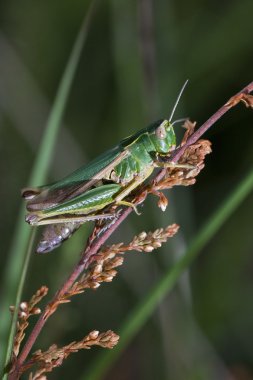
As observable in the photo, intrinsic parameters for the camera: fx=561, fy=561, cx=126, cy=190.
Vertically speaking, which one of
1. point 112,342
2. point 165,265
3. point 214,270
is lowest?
point 214,270

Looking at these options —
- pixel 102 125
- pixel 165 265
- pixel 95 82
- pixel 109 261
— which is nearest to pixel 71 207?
pixel 109 261

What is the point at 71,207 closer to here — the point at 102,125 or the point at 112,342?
the point at 112,342

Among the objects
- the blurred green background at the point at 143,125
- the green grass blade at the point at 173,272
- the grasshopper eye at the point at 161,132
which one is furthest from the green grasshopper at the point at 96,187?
the blurred green background at the point at 143,125

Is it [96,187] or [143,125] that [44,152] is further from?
[143,125]

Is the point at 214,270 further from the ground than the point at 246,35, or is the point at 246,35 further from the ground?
the point at 246,35

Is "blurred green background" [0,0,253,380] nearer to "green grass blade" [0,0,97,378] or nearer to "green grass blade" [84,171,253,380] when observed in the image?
"green grass blade" [0,0,97,378]

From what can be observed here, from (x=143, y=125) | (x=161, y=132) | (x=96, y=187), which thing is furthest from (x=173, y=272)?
(x=143, y=125)

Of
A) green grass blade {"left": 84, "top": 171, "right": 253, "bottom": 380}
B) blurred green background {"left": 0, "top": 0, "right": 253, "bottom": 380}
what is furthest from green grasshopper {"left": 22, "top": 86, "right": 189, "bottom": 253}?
blurred green background {"left": 0, "top": 0, "right": 253, "bottom": 380}
